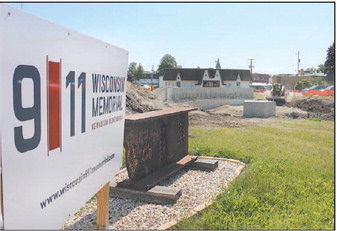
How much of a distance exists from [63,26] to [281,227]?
3631 millimetres

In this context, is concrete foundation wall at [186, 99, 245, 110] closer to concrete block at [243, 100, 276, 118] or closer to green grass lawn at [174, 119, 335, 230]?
concrete block at [243, 100, 276, 118]

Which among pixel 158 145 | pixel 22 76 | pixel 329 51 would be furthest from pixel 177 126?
pixel 329 51

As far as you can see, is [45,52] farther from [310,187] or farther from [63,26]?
[310,187]

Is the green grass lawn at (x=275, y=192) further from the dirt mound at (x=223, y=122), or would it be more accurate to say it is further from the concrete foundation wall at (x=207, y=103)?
the concrete foundation wall at (x=207, y=103)

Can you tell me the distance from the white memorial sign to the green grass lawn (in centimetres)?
210

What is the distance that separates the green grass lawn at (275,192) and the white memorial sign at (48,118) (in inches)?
82.7

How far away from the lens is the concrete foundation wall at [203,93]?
3569cm

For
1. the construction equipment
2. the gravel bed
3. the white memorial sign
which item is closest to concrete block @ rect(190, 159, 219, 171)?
the gravel bed

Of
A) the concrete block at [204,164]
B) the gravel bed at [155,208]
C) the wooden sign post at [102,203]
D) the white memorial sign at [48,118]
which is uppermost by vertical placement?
the white memorial sign at [48,118]

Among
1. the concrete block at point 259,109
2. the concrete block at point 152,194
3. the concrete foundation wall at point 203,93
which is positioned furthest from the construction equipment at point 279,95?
the concrete block at point 152,194

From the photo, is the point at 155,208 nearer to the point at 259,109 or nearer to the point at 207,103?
the point at 259,109

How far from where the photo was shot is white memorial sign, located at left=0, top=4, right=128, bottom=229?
186 cm

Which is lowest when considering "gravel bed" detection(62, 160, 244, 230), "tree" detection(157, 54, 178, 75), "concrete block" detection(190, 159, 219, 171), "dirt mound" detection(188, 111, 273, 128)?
"dirt mound" detection(188, 111, 273, 128)

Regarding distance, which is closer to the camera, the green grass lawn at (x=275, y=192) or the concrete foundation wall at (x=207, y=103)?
the green grass lawn at (x=275, y=192)
